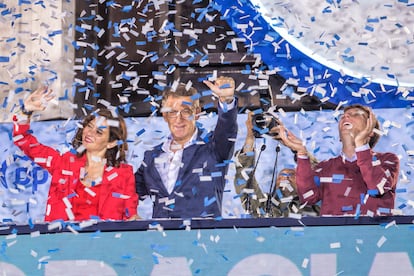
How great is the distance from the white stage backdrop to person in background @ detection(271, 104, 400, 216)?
3 centimetres

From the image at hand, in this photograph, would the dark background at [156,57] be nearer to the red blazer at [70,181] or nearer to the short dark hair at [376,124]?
the short dark hair at [376,124]

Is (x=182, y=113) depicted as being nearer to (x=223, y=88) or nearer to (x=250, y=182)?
(x=223, y=88)

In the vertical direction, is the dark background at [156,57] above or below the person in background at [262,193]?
above

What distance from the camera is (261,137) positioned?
107 inches

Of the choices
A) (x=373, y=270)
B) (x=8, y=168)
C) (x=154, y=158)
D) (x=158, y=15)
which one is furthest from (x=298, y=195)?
(x=8, y=168)

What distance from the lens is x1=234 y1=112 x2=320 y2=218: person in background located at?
2.66m

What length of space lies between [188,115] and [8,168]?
741 mm

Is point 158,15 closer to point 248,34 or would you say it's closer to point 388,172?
point 248,34

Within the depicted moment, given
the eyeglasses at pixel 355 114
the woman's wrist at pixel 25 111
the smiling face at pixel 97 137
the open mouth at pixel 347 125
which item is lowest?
the smiling face at pixel 97 137

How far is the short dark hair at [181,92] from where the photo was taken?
2.78m

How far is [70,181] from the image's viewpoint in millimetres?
2811

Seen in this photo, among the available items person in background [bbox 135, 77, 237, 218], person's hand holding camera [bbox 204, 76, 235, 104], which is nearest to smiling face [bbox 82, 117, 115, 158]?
person in background [bbox 135, 77, 237, 218]

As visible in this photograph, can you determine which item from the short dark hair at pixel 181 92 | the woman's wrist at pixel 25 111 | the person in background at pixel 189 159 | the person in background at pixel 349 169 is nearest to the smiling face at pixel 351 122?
the person in background at pixel 349 169

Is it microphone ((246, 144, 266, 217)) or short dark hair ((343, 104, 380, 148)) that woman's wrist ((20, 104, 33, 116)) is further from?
short dark hair ((343, 104, 380, 148))
